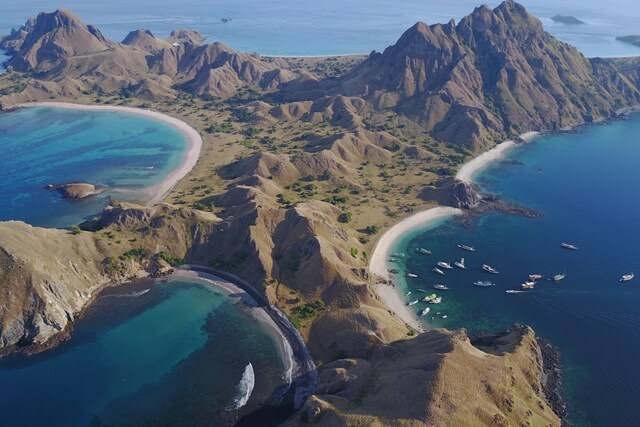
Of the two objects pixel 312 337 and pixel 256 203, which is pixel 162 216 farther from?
pixel 312 337

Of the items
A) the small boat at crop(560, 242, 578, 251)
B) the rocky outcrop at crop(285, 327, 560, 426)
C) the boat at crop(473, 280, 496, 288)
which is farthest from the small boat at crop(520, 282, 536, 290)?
the rocky outcrop at crop(285, 327, 560, 426)

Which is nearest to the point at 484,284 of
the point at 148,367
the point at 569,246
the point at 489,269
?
the point at 489,269

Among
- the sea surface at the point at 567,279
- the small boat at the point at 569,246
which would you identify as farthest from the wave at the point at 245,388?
the small boat at the point at 569,246

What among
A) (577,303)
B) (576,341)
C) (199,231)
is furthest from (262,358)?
(577,303)

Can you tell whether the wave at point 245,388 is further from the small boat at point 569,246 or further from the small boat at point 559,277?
the small boat at point 569,246

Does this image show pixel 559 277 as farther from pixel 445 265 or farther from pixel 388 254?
pixel 388 254
